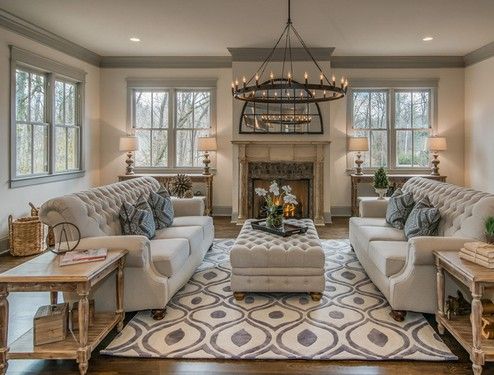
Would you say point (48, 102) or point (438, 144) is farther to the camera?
point (438, 144)

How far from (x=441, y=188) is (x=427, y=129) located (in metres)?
4.04

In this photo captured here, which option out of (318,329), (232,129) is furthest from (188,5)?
(318,329)

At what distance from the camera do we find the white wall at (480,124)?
266 inches

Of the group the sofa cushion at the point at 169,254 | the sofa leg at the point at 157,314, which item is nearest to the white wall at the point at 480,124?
the sofa cushion at the point at 169,254

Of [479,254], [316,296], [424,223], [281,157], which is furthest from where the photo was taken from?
[281,157]

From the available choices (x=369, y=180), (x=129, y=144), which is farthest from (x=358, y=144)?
(x=129, y=144)

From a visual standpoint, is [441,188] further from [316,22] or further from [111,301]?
[111,301]

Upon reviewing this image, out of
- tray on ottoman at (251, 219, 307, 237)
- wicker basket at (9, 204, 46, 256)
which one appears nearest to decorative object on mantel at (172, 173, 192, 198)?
wicker basket at (9, 204, 46, 256)

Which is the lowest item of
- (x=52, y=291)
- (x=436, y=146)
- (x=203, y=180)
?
(x=52, y=291)

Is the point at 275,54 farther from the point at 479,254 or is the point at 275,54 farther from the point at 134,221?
the point at 479,254

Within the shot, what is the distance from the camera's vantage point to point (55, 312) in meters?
2.48

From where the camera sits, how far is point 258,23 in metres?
5.59

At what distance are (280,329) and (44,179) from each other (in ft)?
15.3

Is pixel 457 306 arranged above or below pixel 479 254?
below
